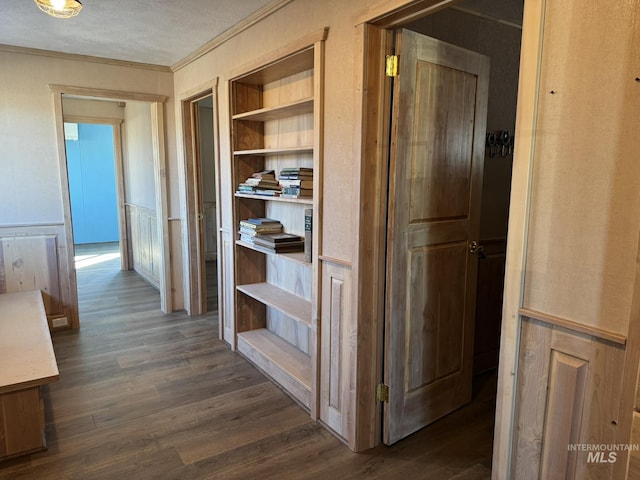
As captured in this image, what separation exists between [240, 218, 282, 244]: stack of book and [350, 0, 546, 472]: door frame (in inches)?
44.4

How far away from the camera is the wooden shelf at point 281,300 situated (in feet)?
8.75

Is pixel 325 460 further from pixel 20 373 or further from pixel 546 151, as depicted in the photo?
pixel 546 151

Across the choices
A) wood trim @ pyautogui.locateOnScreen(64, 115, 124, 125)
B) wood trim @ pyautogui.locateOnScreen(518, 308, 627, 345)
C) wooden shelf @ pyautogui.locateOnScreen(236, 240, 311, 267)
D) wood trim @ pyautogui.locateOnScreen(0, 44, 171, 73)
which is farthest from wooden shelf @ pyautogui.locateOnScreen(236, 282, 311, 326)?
wood trim @ pyautogui.locateOnScreen(64, 115, 124, 125)

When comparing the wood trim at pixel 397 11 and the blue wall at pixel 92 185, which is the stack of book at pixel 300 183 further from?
the blue wall at pixel 92 185

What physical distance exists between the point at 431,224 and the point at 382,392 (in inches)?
35.9

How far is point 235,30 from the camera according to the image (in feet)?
9.64

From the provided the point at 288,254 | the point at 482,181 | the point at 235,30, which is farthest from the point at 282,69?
the point at 482,181

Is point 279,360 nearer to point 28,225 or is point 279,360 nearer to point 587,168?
point 587,168

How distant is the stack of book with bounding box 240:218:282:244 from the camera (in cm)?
301

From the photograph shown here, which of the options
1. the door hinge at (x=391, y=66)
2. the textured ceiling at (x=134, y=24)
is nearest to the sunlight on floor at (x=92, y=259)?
the textured ceiling at (x=134, y=24)

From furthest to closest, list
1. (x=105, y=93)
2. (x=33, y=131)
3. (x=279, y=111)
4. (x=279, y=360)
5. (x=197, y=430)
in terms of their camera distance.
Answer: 1. (x=105, y=93)
2. (x=33, y=131)
3. (x=279, y=360)
4. (x=279, y=111)
5. (x=197, y=430)

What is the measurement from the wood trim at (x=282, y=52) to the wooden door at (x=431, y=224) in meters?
0.42

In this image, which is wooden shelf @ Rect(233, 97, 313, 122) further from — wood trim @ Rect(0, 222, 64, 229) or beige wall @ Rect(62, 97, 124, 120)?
beige wall @ Rect(62, 97, 124, 120)

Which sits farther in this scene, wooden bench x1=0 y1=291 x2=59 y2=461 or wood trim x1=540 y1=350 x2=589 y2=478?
wooden bench x1=0 y1=291 x2=59 y2=461
